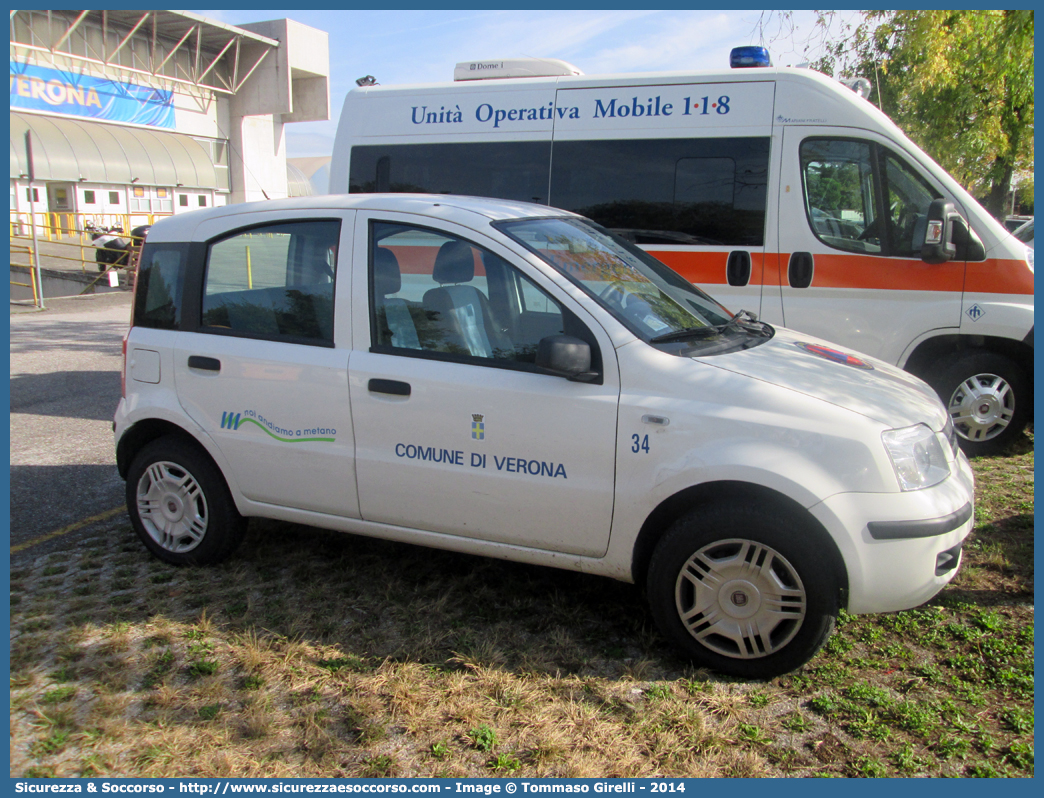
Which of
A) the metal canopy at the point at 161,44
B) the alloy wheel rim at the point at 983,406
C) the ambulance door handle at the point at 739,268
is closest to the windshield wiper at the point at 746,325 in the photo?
the ambulance door handle at the point at 739,268

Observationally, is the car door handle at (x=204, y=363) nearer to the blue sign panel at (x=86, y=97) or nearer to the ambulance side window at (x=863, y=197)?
the ambulance side window at (x=863, y=197)

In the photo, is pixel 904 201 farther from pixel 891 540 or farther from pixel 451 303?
pixel 451 303

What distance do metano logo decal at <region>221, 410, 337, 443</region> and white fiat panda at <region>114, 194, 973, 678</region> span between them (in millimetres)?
15

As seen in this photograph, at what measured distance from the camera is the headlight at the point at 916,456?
3.10 meters

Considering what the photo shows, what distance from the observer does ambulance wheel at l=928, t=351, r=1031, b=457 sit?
6.09 meters

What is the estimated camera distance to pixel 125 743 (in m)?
2.88

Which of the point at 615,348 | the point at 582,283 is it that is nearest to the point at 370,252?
the point at 582,283

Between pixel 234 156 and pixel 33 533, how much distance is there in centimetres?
4397

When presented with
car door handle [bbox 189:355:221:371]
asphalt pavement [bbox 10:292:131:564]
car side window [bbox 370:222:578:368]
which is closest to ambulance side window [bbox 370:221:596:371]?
car side window [bbox 370:222:578:368]

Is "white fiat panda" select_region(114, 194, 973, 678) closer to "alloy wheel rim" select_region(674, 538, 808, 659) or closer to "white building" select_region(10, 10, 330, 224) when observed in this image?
"alloy wheel rim" select_region(674, 538, 808, 659)

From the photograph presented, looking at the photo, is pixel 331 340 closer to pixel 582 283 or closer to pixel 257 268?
pixel 257 268

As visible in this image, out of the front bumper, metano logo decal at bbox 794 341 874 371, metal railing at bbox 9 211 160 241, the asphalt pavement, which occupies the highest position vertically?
metal railing at bbox 9 211 160 241

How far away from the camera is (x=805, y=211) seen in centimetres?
619

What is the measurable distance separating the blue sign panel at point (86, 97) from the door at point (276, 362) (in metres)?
35.9
